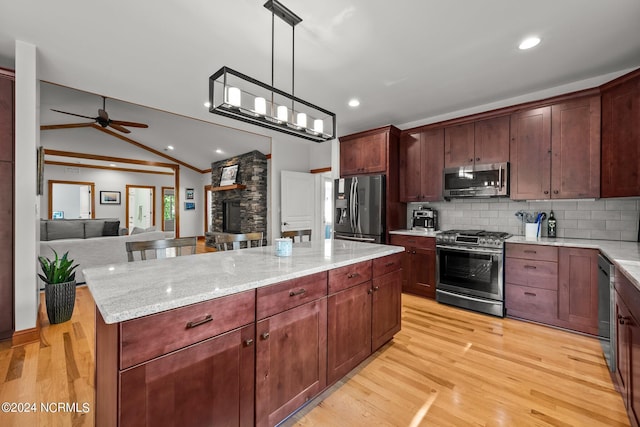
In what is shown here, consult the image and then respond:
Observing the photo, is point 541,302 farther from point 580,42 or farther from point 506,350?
point 580,42

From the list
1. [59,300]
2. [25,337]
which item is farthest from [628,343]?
[59,300]

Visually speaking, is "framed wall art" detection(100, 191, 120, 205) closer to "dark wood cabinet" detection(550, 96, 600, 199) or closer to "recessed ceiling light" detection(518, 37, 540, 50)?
"recessed ceiling light" detection(518, 37, 540, 50)

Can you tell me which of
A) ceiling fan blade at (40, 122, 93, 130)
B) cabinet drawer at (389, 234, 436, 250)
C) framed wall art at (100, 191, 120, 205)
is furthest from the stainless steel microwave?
framed wall art at (100, 191, 120, 205)

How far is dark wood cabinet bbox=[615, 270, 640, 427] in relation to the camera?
1.34 m

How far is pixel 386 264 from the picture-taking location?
228 cm

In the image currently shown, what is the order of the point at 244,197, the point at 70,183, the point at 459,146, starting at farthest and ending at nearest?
the point at 70,183, the point at 244,197, the point at 459,146

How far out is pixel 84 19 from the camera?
2.06 meters

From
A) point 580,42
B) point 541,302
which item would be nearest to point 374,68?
point 580,42

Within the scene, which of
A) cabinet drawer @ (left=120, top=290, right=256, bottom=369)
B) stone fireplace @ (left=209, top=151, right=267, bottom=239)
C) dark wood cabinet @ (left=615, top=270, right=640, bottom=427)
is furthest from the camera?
stone fireplace @ (left=209, top=151, right=267, bottom=239)

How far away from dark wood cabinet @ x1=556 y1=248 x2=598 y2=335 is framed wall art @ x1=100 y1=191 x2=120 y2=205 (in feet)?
33.1

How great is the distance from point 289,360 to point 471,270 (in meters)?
2.69

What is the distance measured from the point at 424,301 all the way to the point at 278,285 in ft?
9.43

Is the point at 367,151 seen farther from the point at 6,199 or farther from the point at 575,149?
the point at 6,199

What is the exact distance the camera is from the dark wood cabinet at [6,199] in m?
2.44
